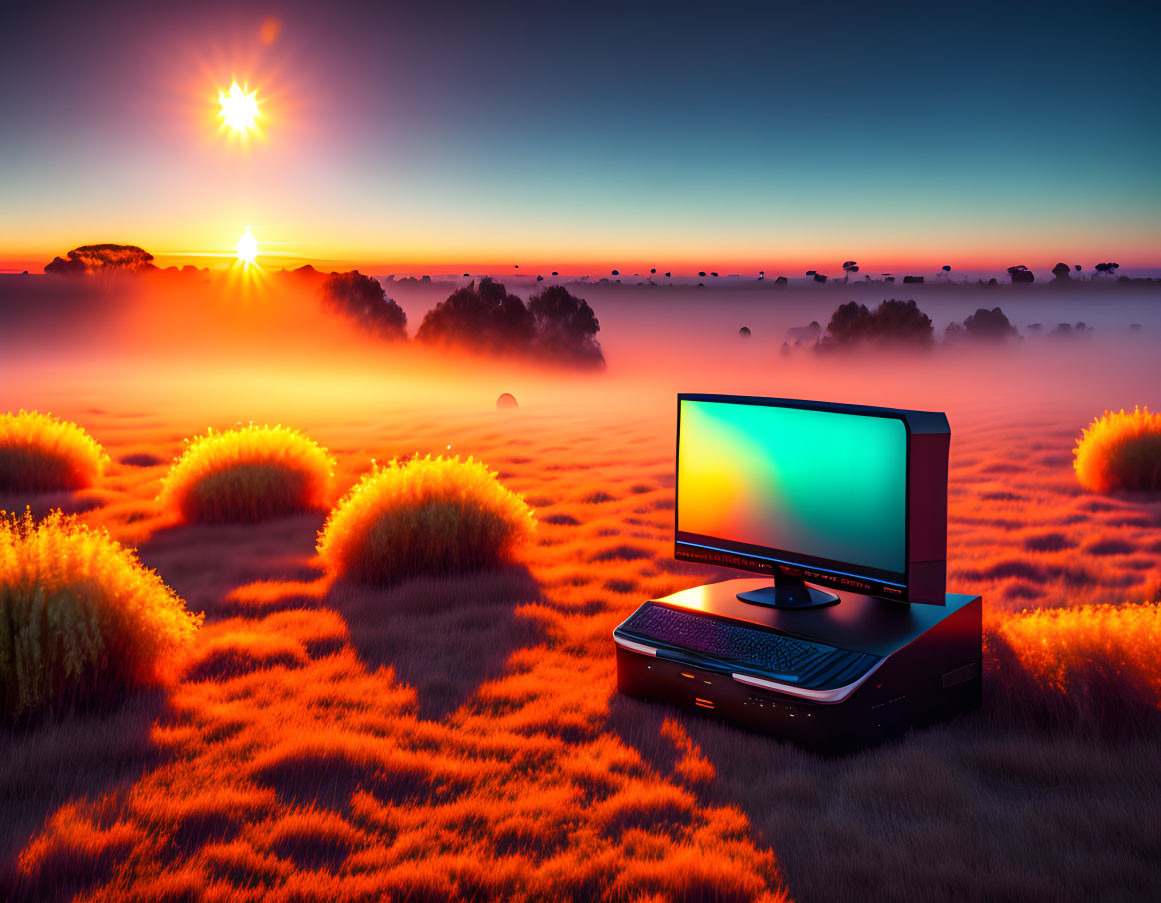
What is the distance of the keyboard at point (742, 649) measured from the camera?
3.31m

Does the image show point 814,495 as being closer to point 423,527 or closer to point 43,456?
point 423,527

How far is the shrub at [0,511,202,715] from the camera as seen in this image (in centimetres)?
377

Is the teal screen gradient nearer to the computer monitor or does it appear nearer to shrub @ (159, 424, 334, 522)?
the computer monitor

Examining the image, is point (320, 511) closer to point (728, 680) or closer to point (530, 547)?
point (530, 547)

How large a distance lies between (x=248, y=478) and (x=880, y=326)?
115ft

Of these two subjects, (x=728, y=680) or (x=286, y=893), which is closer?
(x=286, y=893)

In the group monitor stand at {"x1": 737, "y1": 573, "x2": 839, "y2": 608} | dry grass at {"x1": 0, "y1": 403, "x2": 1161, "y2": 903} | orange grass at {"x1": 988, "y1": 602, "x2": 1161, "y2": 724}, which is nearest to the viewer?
dry grass at {"x1": 0, "y1": 403, "x2": 1161, "y2": 903}

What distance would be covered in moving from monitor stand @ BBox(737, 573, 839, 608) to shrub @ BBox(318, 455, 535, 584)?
265 cm

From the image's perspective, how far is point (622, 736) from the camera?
3656 millimetres

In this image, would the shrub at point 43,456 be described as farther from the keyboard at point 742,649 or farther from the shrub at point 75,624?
the keyboard at point 742,649

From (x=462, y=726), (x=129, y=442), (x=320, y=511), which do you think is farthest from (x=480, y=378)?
(x=462, y=726)

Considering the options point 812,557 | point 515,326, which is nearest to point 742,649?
point 812,557

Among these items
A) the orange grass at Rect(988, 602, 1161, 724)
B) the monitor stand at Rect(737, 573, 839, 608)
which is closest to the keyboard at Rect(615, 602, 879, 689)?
the monitor stand at Rect(737, 573, 839, 608)

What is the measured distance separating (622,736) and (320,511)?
230 inches
